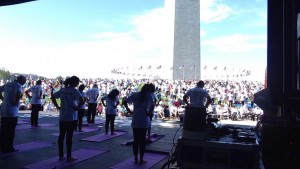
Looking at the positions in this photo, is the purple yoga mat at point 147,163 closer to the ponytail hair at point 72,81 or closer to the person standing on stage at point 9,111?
the ponytail hair at point 72,81

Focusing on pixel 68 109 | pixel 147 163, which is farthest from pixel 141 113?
pixel 68 109

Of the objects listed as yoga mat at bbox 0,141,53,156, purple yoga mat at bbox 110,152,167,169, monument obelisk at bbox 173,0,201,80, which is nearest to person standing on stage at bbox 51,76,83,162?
purple yoga mat at bbox 110,152,167,169

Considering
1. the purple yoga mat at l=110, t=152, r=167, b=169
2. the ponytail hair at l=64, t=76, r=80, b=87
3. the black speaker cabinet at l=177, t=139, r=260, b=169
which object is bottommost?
the purple yoga mat at l=110, t=152, r=167, b=169

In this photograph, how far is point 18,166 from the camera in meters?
5.28

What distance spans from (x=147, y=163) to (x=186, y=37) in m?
41.4

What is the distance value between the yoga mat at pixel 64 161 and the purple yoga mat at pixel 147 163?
890 mm

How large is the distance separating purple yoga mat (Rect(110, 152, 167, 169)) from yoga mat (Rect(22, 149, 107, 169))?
89 centimetres

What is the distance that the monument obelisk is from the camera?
4478cm

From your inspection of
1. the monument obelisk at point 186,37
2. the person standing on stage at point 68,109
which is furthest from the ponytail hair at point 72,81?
the monument obelisk at point 186,37

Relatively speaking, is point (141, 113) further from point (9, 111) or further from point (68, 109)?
point (9, 111)

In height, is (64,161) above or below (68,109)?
below

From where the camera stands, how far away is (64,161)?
18.8 feet

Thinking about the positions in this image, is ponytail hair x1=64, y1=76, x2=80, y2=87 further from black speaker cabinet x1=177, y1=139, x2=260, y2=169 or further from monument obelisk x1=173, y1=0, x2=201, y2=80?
monument obelisk x1=173, y1=0, x2=201, y2=80

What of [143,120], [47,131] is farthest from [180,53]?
[143,120]
